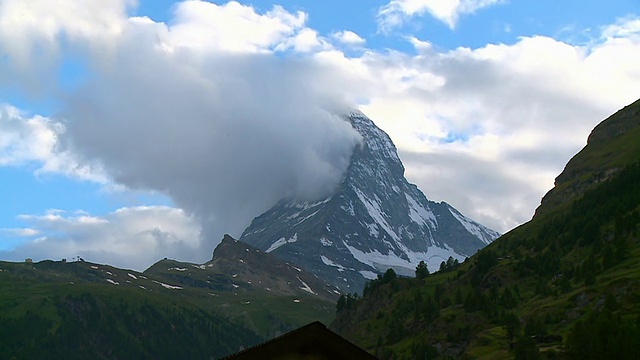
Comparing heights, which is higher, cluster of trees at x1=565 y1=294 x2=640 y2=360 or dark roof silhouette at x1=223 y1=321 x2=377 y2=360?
cluster of trees at x1=565 y1=294 x2=640 y2=360

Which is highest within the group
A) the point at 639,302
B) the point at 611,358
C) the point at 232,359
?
the point at 639,302

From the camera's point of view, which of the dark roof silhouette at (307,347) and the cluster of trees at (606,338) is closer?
the dark roof silhouette at (307,347)

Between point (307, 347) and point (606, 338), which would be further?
point (606, 338)

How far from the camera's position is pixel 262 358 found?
1722 cm

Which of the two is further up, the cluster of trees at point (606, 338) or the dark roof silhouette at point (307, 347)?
the cluster of trees at point (606, 338)

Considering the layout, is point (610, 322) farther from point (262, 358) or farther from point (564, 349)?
point (262, 358)

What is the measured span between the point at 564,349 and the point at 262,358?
173926 mm

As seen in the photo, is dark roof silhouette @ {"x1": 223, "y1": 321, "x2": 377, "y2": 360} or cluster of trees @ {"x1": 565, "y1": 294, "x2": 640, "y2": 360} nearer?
dark roof silhouette @ {"x1": 223, "y1": 321, "x2": 377, "y2": 360}

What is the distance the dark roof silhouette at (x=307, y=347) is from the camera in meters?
17.1

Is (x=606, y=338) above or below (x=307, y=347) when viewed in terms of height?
above

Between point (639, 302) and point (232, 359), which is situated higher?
point (639, 302)

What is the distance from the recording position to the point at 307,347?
1748 cm

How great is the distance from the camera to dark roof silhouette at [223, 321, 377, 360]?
17.1 m

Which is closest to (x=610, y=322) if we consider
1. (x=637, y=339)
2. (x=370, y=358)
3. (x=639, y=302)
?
(x=637, y=339)
